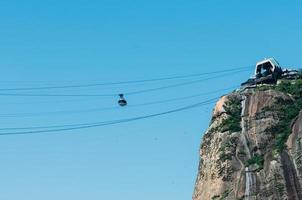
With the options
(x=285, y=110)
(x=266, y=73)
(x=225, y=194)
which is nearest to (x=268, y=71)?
(x=266, y=73)

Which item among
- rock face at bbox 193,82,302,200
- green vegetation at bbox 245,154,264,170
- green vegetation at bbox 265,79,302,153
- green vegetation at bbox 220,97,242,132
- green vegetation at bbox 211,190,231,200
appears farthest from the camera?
green vegetation at bbox 220,97,242,132

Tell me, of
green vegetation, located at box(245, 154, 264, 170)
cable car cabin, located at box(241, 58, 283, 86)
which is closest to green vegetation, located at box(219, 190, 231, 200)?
green vegetation, located at box(245, 154, 264, 170)

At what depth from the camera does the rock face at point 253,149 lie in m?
62.9

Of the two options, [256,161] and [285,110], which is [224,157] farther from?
[285,110]

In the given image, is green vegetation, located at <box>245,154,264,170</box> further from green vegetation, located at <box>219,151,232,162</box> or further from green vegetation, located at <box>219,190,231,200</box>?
green vegetation, located at <box>219,190,231,200</box>

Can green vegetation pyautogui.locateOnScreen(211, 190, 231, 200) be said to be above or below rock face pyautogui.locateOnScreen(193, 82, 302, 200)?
below

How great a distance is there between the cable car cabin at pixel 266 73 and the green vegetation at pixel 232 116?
13.9 feet

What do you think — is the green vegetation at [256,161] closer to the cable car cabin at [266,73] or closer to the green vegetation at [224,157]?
the green vegetation at [224,157]

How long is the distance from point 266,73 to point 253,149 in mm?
15026

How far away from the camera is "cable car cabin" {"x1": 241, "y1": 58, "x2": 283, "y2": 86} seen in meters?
78.3

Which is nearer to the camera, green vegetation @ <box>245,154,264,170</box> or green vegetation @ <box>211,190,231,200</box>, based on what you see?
green vegetation @ <box>211,190,231,200</box>

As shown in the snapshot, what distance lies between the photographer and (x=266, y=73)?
79750 mm

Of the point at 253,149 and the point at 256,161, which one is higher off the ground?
the point at 253,149

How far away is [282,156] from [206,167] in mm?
10375
